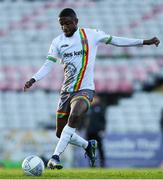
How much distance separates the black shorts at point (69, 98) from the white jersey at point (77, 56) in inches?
2.3

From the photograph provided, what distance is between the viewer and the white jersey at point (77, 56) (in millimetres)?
9117

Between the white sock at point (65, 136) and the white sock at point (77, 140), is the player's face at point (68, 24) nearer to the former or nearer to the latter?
the white sock at point (65, 136)

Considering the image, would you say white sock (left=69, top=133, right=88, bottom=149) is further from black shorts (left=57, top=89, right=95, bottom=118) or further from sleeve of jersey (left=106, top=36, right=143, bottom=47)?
sleeve of jersey (left=106, top=36, right=143, bottom=47)

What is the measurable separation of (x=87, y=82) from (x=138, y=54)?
13.5 metres

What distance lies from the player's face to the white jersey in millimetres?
129

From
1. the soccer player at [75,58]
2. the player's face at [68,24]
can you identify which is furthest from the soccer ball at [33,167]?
the player's face at [68,24]

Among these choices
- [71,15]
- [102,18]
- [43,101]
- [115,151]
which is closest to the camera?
[71,15]

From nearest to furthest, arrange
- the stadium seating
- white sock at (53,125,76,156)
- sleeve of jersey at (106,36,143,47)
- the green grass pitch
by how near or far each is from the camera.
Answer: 1. the green grass pitch
2. white sock at (53,125,76,156)
3. sleeve of jersey at (106,36,143,47)
4. the stadium seating

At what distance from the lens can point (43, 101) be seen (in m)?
20.9

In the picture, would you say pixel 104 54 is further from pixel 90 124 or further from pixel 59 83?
pixel 90 124

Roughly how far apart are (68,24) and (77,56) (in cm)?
46

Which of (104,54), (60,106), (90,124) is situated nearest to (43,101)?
(104,54)

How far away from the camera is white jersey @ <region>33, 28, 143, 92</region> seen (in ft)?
29.9

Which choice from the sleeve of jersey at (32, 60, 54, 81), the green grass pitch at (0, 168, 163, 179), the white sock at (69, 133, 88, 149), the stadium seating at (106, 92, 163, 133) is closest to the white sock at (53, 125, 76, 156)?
the green grass pitch at (0, 168, 163, 179)
